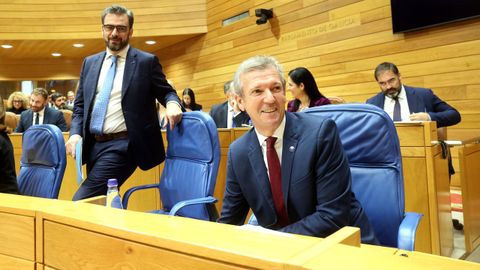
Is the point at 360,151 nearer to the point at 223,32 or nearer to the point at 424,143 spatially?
the point at 424,143

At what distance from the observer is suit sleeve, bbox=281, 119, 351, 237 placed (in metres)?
1.20

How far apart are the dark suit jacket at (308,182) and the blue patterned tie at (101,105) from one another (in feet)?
3.18

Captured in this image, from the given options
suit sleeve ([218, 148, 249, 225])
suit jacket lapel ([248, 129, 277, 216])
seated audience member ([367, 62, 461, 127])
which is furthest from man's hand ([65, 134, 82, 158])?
seated audience member ([367, 62, 461, 127])

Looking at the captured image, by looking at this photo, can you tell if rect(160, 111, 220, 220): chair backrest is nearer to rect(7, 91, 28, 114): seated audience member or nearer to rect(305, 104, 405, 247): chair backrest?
rect(305, 104, 405, 247): chair backrest

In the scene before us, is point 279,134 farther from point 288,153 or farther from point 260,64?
point 260,64

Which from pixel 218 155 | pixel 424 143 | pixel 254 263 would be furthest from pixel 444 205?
pixel 254 263

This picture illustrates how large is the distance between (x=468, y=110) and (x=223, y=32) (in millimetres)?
4266

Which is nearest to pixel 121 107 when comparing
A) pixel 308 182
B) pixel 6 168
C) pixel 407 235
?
pixel 6 168

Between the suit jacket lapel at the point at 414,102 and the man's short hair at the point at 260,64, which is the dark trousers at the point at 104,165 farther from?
the suit jacket lapel at the point at 414,102

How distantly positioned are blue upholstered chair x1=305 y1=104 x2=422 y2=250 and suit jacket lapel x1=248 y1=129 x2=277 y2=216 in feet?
1.10

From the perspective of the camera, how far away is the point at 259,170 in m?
1.33

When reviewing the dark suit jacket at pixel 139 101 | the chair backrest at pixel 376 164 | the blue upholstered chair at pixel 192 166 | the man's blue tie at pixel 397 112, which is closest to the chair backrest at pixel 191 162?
the blue upholstered chair at pixel 192 166

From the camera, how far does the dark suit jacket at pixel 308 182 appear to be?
48.1 inches

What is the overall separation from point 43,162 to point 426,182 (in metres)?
2.10
